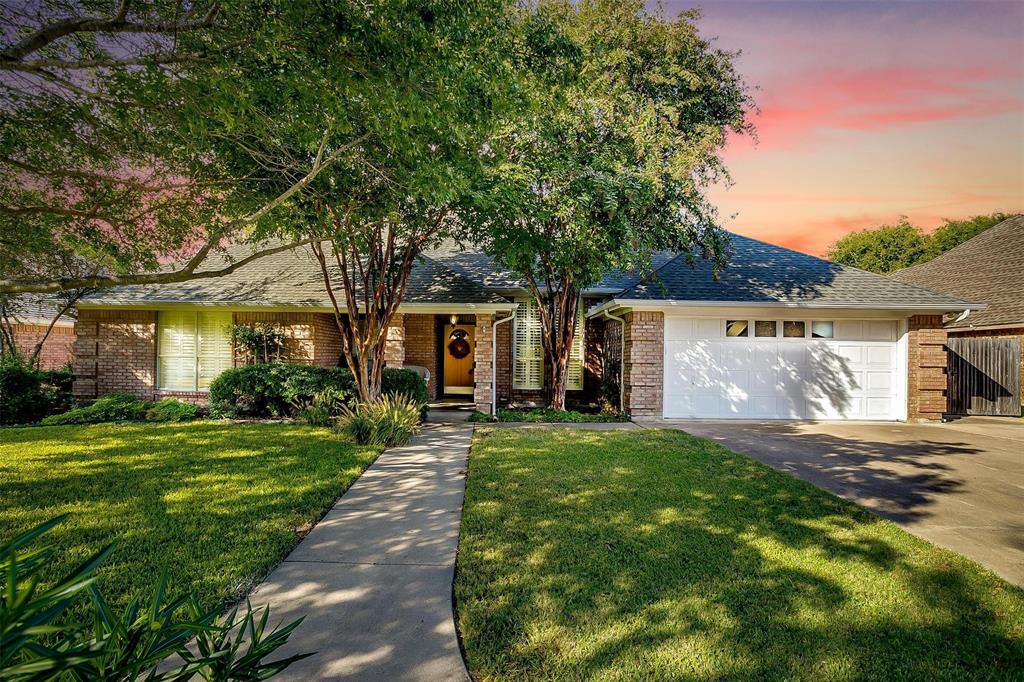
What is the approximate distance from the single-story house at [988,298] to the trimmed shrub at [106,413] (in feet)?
61.4

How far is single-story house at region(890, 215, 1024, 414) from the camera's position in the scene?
1323cm

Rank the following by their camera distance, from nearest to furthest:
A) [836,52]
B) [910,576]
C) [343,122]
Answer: [910,576]
[343,122]
[836,52]

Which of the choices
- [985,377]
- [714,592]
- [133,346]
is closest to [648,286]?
[714,592]

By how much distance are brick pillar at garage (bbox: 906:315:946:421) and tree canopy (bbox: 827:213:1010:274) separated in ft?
115

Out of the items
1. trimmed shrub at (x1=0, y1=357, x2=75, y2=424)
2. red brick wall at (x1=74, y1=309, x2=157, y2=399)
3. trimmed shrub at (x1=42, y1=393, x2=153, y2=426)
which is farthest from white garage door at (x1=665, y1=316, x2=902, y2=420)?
trimmed shrub at (x1=0, y1=357, x2=75, y2=424)

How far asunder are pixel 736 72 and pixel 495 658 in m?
14.6

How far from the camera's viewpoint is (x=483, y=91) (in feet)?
17.9

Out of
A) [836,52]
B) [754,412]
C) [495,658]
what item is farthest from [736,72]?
[495,658]

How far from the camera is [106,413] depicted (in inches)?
417

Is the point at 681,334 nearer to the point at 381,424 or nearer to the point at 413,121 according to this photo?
the point at 381,424

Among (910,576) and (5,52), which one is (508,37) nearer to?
(5,52)

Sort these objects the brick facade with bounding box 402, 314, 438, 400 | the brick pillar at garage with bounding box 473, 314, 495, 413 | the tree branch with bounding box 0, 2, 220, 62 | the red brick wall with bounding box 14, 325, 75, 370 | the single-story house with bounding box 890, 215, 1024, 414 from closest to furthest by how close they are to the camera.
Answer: the tree branch with bounding box 0, 2, 220, 62 → the brick pillar at garage with bounding box 473, 314, 495, 413 → the single-story house with bounding box 890, 215, 1024, 414 → the brick facade with bounding box 402, 314, 438, 400 → the red brick wall with bounding box 14, 325, 75, 370

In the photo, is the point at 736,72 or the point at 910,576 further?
the point at 736,72

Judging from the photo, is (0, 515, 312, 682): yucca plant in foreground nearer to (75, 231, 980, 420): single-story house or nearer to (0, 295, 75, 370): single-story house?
(75, 231, 980, 420): single-story house
